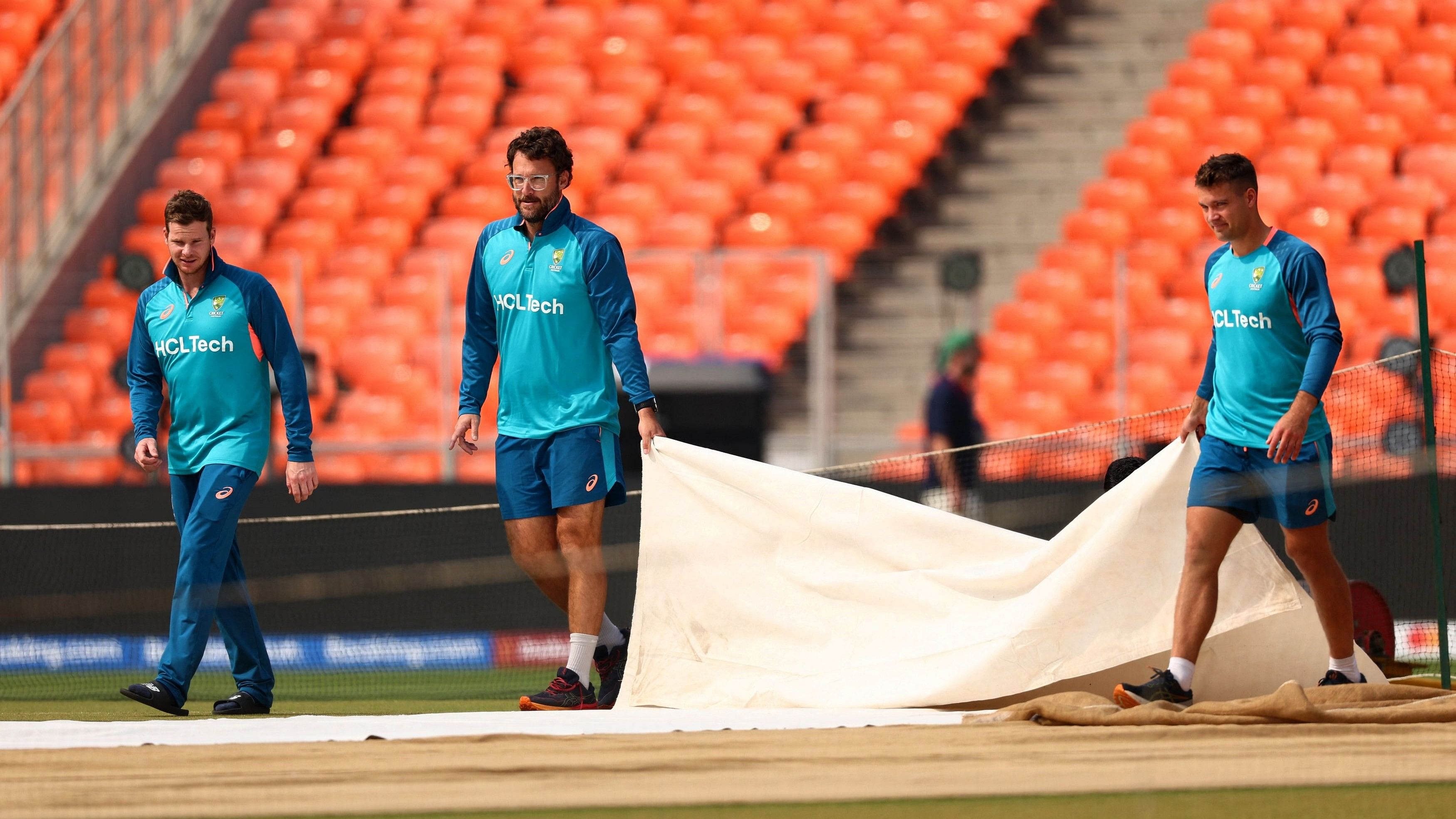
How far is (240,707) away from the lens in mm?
7137

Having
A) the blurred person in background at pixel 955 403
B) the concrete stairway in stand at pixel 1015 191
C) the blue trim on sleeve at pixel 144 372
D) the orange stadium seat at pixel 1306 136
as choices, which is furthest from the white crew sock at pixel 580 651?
the orange stadium seat at pixel 1306 136

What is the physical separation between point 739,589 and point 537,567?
0.74 meters

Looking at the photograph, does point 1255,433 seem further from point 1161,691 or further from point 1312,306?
point 1161,691

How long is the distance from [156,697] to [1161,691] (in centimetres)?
337

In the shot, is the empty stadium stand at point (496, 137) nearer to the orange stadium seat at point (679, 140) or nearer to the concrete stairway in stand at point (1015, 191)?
the orange stadium seat at point (679, 140)

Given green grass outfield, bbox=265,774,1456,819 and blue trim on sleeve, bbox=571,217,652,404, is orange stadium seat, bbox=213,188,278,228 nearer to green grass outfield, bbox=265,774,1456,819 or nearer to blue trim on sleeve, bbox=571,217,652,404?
blue trim on sleeve, bbox=571,217,652,404

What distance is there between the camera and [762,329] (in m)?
12.8

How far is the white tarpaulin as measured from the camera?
6.79 meters

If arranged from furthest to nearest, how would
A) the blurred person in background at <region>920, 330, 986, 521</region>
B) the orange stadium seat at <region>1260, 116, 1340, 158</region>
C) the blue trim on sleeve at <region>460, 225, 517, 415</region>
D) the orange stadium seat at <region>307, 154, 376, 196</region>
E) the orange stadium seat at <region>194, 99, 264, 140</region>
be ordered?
→ the orange stadium seat at <region>194, 99, 264, 140</region> < the orange stadium seat at <region>307, 154, 376, 196</region> < the orange stadium seat at <region>1260, 116, 1340, 158</region> < the blurred person in background at <region>920, 330, 986, 521</region> < the blue trim on sleeve at <region>460, 225, 517, 415</region>

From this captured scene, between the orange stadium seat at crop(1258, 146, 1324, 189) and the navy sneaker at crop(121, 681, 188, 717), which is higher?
the orange stadium seat at crop(1258, 146, 1324, 189)

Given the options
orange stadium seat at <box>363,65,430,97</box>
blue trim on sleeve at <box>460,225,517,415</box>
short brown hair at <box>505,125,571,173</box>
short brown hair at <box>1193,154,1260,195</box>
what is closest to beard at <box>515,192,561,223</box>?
short brown hair at <box>505,125,571,173</box>

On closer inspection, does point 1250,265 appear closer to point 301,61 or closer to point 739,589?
point 739,589

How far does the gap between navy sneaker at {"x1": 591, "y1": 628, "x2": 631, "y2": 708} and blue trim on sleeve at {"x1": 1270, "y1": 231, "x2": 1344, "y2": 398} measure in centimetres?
254

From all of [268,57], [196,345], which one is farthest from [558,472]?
[268,57]
